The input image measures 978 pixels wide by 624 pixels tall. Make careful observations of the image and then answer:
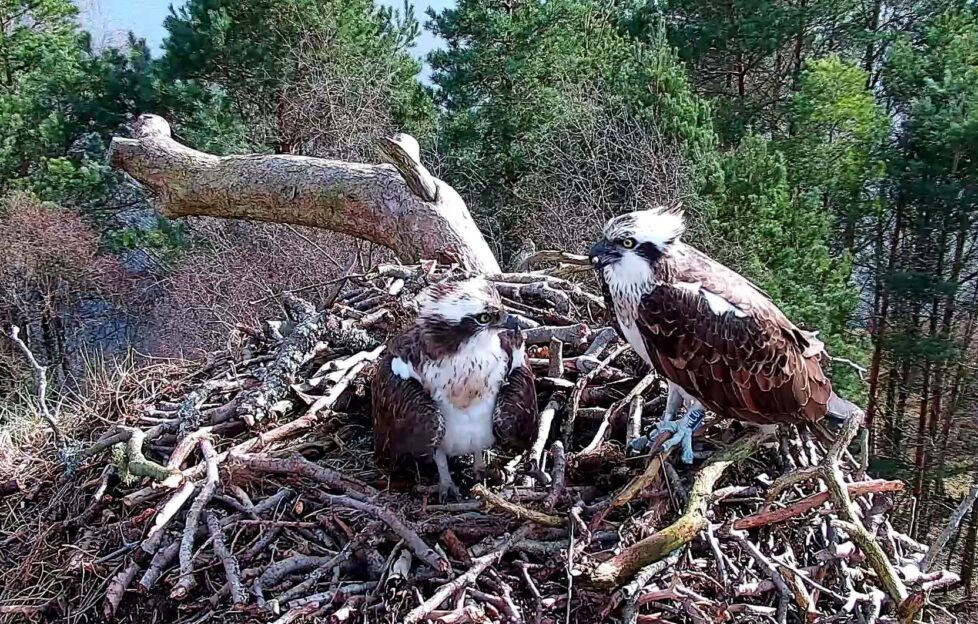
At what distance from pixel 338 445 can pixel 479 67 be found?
42.9 feet

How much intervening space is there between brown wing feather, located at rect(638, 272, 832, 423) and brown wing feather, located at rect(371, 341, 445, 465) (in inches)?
36.1

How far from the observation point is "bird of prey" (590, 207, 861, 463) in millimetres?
3129

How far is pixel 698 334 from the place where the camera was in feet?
10.2

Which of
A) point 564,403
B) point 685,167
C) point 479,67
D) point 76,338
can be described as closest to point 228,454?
point 564,403

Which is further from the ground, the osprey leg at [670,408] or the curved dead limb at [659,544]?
the osprey leg at [670,408]

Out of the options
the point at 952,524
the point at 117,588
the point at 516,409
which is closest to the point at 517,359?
the point at 516,409

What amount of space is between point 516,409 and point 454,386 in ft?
0.88

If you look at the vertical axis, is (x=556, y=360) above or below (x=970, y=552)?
above

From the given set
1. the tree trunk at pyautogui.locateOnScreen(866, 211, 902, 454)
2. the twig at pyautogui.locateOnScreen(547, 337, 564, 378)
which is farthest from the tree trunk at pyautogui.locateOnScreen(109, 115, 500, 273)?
the tree trunk at pyautogui.locateOnScreen(866, 211, 902, 454)

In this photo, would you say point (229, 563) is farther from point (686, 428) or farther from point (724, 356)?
point (724, 356)

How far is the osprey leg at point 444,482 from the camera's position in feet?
10.8

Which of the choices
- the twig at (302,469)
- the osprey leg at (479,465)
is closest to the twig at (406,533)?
the twig at (302,469)

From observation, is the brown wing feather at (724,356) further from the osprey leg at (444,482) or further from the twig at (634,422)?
the osprey leg at (444,482)

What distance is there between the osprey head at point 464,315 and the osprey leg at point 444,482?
1.69 ft
